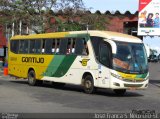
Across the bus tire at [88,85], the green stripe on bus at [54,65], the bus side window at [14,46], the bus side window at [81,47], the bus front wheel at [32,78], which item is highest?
the bus side window at [81,47]

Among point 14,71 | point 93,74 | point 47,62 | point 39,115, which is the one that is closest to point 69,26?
point 14,71

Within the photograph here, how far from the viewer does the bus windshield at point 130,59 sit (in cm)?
2145

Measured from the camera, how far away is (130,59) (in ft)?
71.3

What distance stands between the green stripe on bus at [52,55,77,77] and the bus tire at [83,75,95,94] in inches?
60.6

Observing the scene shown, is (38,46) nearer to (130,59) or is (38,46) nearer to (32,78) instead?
(32,78)

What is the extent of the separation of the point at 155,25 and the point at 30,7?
13192mm

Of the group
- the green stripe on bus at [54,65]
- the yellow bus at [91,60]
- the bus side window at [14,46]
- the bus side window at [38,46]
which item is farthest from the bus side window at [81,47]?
the bus side window at [14,46]

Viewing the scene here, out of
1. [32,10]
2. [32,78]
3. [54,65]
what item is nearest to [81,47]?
[54,65]

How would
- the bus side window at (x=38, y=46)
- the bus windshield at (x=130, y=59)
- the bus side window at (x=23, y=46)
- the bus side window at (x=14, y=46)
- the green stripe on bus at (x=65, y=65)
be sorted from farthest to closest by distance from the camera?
the bus side window at (x=14, y=46)
the bus side window at (x=23, y=46)
the bus side window at (x=38, y=46)
the green stripe on bus at (x=65, y=65)
the bus windshield at (x=130, y=59)

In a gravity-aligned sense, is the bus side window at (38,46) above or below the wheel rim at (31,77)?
above

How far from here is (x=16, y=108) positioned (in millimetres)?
15352

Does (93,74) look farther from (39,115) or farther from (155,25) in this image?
(155,25)

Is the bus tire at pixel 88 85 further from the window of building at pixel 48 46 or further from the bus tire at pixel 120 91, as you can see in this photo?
the window of building at pixel 48 46

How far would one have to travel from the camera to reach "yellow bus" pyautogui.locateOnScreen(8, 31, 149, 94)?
21.5 metres
